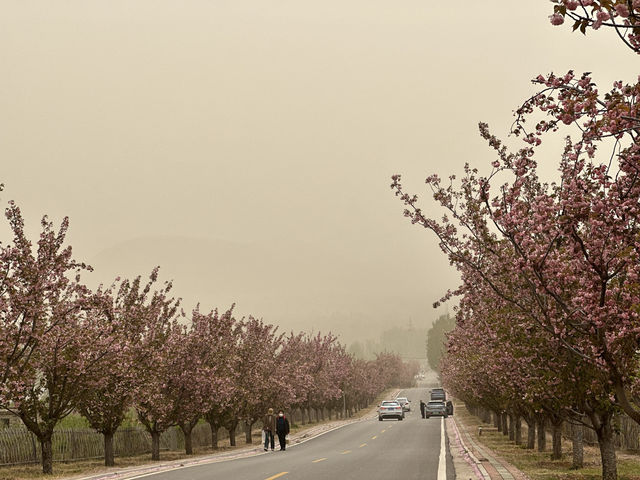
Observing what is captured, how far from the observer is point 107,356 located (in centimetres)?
2241

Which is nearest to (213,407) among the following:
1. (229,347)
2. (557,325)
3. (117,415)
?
(229,347)

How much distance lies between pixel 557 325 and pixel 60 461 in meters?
21.5

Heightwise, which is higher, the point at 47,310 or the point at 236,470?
the point at 47,310

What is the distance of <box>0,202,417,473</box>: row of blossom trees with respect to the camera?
19.0 metres

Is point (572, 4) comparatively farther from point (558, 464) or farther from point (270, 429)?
point (270, 429)

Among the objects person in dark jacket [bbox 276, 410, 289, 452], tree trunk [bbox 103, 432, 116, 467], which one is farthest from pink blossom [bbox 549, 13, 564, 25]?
person in dark jacket [bbox 276, 410, 289, 452]

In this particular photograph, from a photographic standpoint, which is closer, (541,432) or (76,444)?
(541,432)

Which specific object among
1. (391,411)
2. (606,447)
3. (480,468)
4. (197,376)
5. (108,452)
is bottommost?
(391,411)

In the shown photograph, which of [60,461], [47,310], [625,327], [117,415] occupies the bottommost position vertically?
[60,461]

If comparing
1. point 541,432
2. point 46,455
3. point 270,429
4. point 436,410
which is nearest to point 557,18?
point 46,455

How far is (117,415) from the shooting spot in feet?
81.6

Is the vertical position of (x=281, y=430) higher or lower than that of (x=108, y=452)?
higher

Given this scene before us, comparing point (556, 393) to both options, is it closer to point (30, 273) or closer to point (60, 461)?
point (30, 273)

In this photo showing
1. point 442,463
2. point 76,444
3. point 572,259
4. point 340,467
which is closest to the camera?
point 572,259
